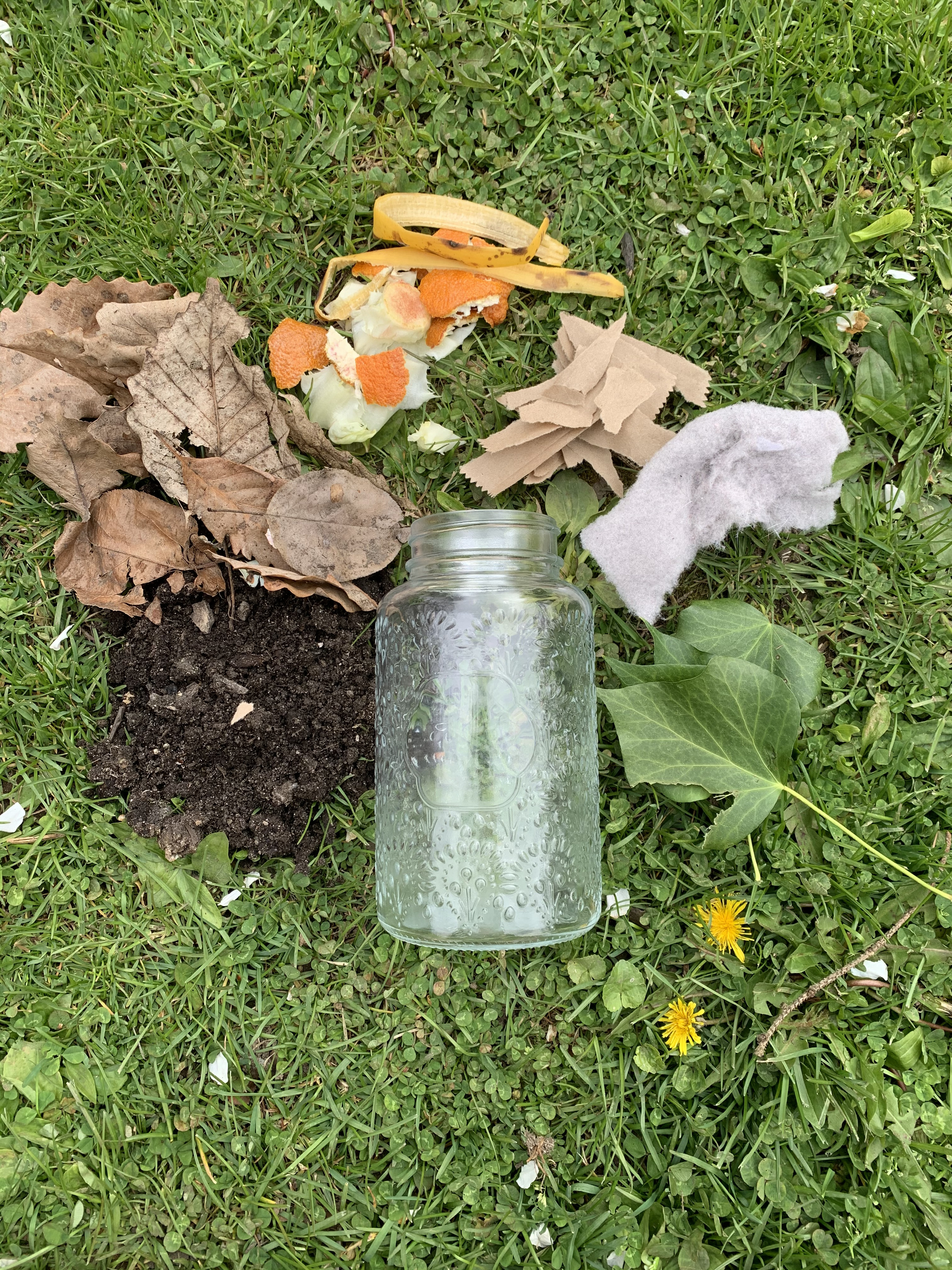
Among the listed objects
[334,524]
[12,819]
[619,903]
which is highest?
[334,524]

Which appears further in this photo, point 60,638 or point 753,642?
point 60,638

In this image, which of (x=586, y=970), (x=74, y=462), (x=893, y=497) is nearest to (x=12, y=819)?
(x=74, y=462)

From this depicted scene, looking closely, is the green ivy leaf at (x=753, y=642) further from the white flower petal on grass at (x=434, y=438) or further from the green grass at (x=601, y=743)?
the white flower petal on grass at (x=434, y=438)

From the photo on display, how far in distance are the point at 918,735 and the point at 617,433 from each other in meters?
1.01

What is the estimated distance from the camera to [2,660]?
1967mm

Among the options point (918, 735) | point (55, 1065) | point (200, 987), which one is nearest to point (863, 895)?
point (918, 735)

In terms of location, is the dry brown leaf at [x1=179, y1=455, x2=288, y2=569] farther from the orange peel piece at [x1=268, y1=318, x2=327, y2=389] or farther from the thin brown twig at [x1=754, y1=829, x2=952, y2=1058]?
the thin brown twig at [x1=754, y1=829, x2=952, y2=1058]

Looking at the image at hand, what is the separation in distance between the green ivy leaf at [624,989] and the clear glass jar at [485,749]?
19cm

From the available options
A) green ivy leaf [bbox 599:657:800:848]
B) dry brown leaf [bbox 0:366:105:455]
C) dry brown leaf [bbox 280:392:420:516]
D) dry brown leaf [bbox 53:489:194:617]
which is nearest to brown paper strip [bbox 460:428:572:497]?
dry brown leaf [bbox 280:392:420:516]

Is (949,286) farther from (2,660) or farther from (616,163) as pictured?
(2,660)

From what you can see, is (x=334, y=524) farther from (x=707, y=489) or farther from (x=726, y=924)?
(x=726, y=924)

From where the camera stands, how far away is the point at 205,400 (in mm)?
1850

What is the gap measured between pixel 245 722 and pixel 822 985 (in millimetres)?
1434

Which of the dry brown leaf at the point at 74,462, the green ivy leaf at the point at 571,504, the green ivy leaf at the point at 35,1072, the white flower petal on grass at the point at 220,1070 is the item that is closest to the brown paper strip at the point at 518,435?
the green ivy leaf at the point at 571,504
